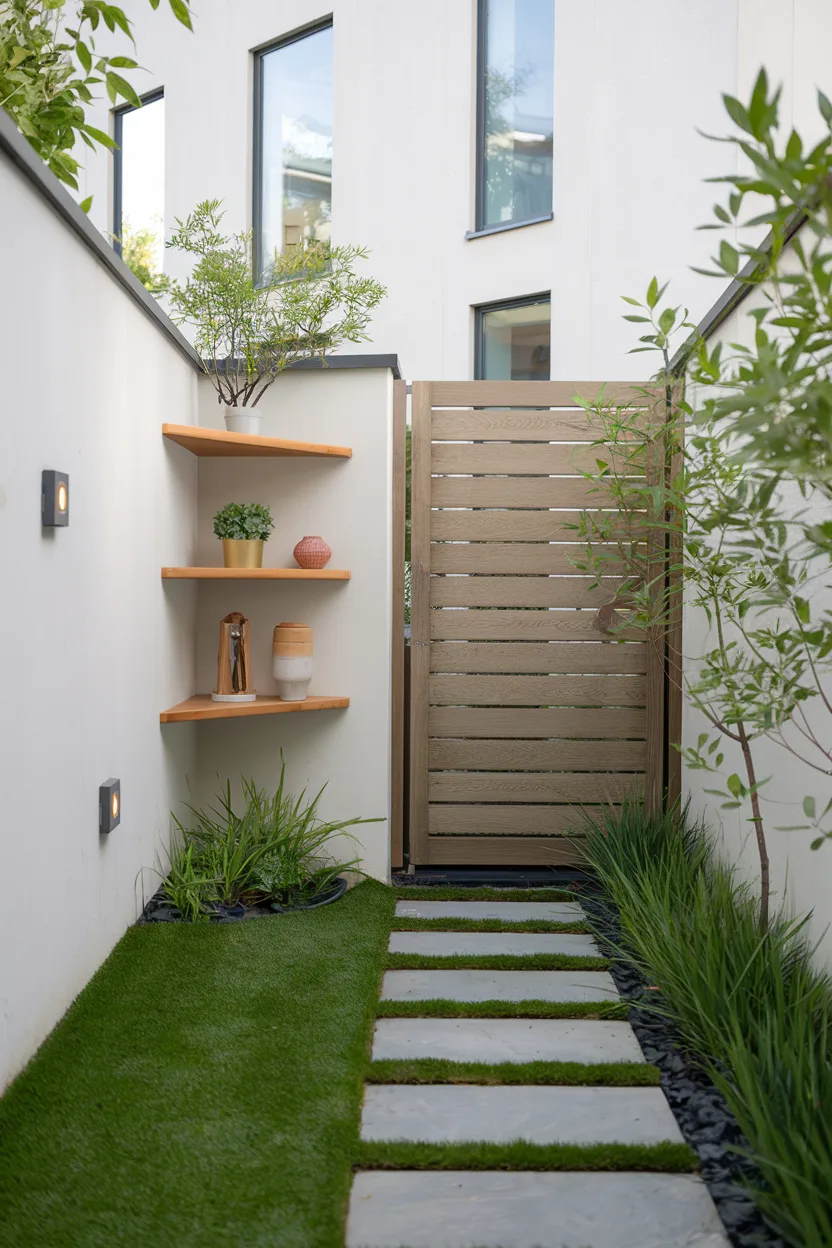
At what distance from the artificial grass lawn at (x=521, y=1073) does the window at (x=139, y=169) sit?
24.1 feet

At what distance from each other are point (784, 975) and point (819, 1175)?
825mm

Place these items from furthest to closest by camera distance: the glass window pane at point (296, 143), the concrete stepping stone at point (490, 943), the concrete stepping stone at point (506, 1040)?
the glass window pane at point (296, 143) < the concrete stepping stone at point (490, 943) < the concrete stepping stone at point (506, 1040)

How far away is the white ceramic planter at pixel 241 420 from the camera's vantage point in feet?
12.5

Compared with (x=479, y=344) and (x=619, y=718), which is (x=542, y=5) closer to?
(x=479, y=344)

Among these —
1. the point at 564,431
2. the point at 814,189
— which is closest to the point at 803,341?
the point at 814,189

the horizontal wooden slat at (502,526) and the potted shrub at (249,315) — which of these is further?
the horizontal wooden slat at (502,526)

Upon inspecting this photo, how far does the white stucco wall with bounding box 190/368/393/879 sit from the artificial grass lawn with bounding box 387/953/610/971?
0.92m

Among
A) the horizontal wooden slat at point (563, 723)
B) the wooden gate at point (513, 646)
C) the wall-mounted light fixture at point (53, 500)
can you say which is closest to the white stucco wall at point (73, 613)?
the wall-mounted light fixture at point (53, 500)

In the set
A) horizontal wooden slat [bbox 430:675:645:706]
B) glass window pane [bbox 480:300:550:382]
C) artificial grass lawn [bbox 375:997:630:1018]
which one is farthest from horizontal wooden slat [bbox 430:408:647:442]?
glass window pane [bbox 480:300:550:382]

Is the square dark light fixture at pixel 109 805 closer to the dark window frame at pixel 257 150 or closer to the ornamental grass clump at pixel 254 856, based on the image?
the ornamental grass clump at pixel 254 856

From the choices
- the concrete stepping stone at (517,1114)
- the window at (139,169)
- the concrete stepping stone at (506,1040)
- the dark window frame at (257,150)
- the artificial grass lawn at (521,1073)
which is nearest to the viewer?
the concrete stepping stone at (517,1114)

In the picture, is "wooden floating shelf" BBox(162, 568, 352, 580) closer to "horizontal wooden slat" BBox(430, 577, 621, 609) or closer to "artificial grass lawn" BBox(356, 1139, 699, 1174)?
"horizontal wooden slat" BBox(430, 577, 621, 609)

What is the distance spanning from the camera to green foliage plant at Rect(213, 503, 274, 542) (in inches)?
148

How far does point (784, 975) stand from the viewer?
2.48 metres
